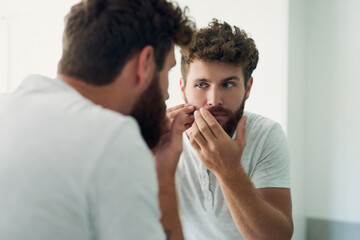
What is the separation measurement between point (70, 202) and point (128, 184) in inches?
3.3

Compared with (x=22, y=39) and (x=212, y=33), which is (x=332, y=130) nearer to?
(x=212, y=33)

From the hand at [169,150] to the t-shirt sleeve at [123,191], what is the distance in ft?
0.91

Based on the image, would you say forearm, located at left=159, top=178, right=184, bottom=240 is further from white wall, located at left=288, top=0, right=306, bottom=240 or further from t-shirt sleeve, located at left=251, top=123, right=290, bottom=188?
white wall, located at left=288, top=0, right=306, bottom=240

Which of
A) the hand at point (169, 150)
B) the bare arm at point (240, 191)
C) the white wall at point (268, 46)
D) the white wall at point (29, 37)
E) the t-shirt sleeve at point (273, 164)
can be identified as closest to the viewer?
→ the hand at point (169, 150)

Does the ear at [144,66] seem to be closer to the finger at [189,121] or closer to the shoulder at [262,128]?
the finger at [189,121]

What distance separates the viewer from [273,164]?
122 centimetres

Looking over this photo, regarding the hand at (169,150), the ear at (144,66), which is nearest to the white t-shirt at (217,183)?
the hand at (169,150)

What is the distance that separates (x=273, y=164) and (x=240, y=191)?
0.19 meters

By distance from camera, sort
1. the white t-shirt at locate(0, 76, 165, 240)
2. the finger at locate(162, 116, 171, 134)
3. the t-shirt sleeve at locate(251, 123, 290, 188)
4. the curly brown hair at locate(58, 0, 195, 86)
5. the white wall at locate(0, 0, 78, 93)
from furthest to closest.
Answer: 1. the white wall at locate(0, 0, 78, 93)
2. the t-shirt sleeve at locate(251, 123, 290, 188)
3. the finger at locate(162, 116, 171, 134)
4. the curly brown hair at locate(58, 0, 195, 86)
5. the white t-shirt at locate(0, 76, 165, 240)

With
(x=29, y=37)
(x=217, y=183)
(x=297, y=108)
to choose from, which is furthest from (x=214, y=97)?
(x=29, y=37)

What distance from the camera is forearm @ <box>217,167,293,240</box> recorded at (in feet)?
3.57

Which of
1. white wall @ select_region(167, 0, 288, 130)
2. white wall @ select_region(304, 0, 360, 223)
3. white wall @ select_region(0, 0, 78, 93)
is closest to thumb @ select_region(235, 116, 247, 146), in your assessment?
white wall @ select_region(167, 0, 288, 130)

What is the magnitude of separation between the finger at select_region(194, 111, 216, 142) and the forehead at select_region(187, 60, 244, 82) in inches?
5.7

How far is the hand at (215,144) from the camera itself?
112 cm
